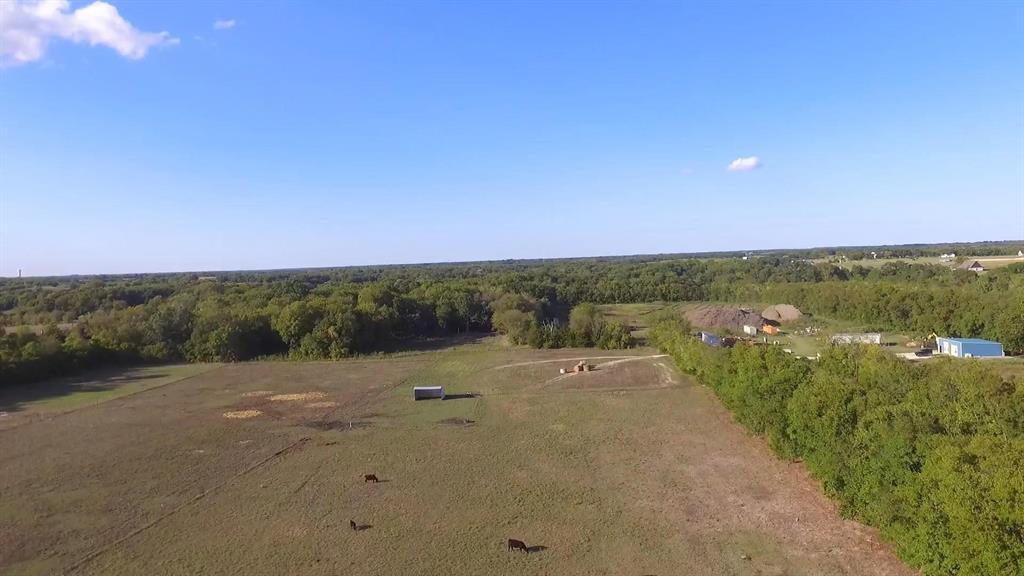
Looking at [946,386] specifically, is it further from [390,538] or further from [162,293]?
[162,293]

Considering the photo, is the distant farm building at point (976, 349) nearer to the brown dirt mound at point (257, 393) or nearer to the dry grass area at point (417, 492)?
the dry grass area at point (417, 492)

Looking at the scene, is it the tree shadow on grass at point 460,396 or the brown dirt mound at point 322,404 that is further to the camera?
the tree shadow on grass at point 460,396

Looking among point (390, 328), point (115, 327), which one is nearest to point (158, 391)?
point (115, 327)

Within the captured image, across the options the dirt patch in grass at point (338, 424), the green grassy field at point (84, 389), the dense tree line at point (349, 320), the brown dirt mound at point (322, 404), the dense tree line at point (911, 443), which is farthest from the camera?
the dense tree line at point (349, 320)

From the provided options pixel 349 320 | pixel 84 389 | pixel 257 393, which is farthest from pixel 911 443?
pixel 84 389

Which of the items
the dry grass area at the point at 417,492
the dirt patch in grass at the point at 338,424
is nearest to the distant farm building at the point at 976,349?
the dry grass area at the point at 417,492

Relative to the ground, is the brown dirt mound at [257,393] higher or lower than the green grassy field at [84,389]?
lower

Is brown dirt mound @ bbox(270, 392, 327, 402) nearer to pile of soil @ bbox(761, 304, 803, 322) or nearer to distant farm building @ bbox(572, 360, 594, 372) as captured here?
distant farm building @ bbox(572, 360, 594, 372)
